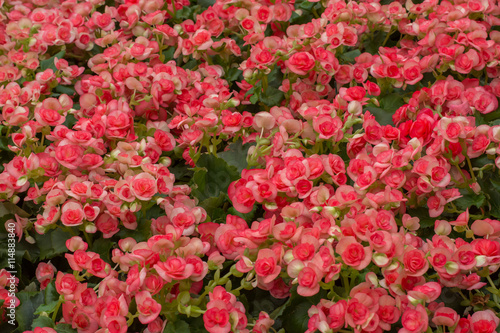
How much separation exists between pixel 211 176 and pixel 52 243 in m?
0.58

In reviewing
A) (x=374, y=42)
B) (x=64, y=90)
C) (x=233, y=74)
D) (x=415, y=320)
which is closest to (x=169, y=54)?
(x=233, y=74)

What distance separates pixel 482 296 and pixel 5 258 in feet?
4.87

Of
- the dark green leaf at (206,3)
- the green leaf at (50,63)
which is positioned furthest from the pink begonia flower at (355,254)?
the dark green leaf at (206,3)

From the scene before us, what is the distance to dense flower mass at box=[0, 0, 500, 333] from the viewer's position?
126 cm

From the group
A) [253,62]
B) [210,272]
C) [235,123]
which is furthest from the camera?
[253,62]

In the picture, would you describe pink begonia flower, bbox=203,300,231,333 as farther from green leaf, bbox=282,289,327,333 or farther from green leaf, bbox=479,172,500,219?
green leaf, bbox=479,172,500,219

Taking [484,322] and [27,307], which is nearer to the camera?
[484,322]

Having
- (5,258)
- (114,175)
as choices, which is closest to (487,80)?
(114,175)

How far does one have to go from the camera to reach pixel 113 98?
6.65 ft

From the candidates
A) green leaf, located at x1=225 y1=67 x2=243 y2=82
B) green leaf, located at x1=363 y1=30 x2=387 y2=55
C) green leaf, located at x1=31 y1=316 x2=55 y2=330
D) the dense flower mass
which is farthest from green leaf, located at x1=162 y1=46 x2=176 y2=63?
green leaf, located at x1=31 y1=316 x2=55 y2=330

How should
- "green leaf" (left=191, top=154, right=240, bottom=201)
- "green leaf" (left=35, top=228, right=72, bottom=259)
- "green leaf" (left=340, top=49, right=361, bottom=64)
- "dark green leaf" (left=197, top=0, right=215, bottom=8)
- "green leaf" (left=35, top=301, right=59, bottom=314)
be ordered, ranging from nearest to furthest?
"green leaf" (left=35, top=301, right=59, bottom=314) → "green leaf" (left=35, top=228, right=72, bottom=259) → "green leaf" (left=191, top=154, right=240, bottom=201) → "green leaf" (left=340, top=49, right=361, bottom=64) → "dark green leaf" (left=197, top=0, right=215, bottom=8)

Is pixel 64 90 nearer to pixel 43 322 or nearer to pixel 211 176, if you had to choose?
pixel 211 176

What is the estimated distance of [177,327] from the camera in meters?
1.30

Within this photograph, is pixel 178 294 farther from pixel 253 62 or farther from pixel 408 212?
pixel 253 62
